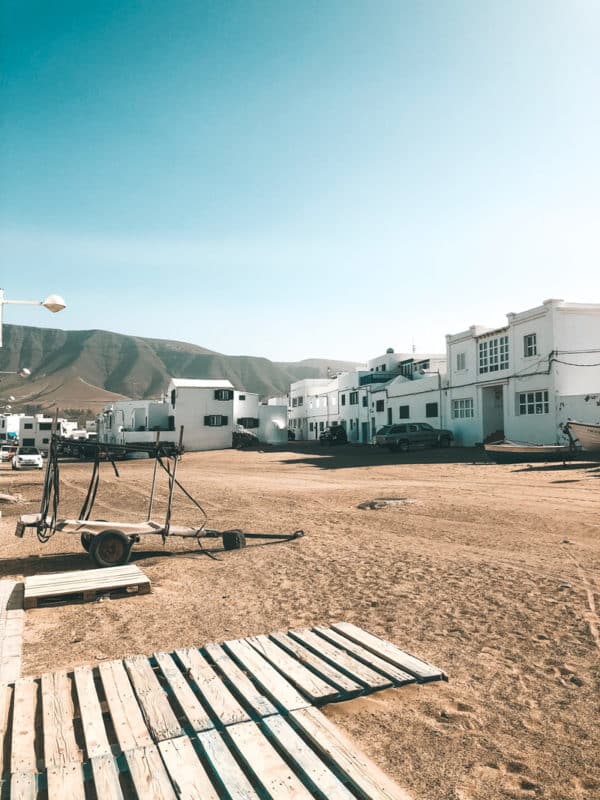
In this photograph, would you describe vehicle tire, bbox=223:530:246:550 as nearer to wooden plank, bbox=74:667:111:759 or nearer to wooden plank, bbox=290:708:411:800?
wooden plank, bbox=74:667:111:759

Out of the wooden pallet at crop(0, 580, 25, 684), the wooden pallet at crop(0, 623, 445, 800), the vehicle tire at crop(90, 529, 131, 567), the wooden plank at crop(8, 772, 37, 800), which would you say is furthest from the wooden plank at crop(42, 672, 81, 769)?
the vehicle tire at crop(90, 529, 131, 567)

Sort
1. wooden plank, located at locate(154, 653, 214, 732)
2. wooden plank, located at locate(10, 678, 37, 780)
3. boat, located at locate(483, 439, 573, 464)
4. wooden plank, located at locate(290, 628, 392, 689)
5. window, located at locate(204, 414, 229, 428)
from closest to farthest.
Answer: wooden plank, located at locate(10, 678, 37, 780) < wooden plank, located at locate(154, 653, 214, 732) < wooden plank, located at locate(290, 628, 392, 689) < boat, located at locate(483, 439, 573, 464) < window, located at locate(204, 414, 229, 428)

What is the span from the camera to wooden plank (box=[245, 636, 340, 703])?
4.29 metres

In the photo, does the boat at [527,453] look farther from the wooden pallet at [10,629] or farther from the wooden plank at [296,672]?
the wooden plank at [296,672]

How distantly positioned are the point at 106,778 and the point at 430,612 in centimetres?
393

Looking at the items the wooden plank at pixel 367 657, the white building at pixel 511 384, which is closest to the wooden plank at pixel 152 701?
the wooden plank at pixel 367 657

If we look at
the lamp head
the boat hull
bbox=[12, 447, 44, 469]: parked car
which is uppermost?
the lamp head

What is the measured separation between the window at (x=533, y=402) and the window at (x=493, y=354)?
2444 mm

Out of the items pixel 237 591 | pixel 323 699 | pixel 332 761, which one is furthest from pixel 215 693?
pixel 237 591

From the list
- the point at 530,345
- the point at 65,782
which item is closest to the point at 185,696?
the point at 65,782

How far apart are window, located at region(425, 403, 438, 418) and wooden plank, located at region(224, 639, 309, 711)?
35803mm

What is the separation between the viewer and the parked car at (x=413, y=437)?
3541 centimetres

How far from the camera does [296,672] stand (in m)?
4.61

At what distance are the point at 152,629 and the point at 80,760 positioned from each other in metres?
2.47
